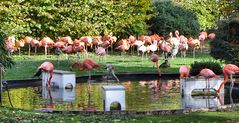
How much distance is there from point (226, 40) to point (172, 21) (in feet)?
43.0

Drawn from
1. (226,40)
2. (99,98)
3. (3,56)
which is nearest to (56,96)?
(99,98)

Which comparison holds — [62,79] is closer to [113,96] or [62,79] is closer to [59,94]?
[59,94]

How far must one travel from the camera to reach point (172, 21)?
3397 cm

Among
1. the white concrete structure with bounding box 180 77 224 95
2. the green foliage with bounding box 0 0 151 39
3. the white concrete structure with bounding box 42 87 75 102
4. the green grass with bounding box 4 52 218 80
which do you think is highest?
the green foliage with bounding box 0 0 151 39

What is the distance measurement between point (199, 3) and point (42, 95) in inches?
1096

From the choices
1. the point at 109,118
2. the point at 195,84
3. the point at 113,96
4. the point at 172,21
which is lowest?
the point at 109,118

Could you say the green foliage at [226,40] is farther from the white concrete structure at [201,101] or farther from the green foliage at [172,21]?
the green foliage at [172,21]

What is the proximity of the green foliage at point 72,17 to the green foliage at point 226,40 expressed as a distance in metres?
11.2

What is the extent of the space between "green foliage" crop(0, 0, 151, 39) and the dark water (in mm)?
12101

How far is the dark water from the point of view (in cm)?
1416

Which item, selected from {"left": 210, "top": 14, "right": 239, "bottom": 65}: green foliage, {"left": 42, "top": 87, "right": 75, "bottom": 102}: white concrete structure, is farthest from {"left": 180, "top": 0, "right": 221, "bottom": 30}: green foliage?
{"left": 42, "top": 87, "right": 75, "bottom": 102}: white concrete structure

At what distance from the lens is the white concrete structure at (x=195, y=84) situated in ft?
51.2

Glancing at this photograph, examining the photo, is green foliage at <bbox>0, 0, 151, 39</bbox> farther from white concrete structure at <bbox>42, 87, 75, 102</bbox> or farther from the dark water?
the dark water

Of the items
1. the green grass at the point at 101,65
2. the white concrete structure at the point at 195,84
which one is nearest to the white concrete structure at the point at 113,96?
the white concrete structure at the point at 195,84
